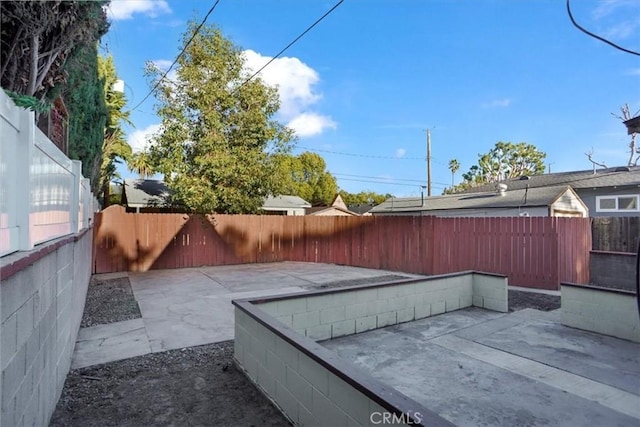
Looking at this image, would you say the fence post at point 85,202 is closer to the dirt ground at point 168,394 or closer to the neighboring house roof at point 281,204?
the dirt ground at point 168,394

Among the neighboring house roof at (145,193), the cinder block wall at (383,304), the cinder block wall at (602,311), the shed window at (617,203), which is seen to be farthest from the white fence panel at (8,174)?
the shed window at (617,203)

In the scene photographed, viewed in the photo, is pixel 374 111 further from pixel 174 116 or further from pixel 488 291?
pixel 488 291

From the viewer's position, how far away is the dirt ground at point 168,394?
2.68m

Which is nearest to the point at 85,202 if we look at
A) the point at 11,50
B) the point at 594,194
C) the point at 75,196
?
the point at 75,196

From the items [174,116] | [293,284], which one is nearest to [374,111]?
[174,116]

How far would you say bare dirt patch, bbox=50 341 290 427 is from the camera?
8.78 feet

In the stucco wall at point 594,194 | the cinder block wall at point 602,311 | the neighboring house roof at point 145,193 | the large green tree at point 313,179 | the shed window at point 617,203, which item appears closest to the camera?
the cinder block wall at point 602,311

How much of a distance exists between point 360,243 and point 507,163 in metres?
33.6

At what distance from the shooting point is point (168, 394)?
3.07 m

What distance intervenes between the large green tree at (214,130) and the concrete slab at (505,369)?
856cm

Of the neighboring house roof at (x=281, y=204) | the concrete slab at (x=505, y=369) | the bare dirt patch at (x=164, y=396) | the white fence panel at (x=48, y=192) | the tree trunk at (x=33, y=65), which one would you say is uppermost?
the tree trunk at (x=33, y=65)

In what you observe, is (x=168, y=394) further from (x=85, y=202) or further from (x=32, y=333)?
(x=85, y=202)

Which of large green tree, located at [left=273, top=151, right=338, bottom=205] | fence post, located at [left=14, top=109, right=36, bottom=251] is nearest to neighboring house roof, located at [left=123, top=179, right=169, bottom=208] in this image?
fence post, located at [left=14, top=109, right=36, bottom=251]

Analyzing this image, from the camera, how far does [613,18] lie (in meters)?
4.66
